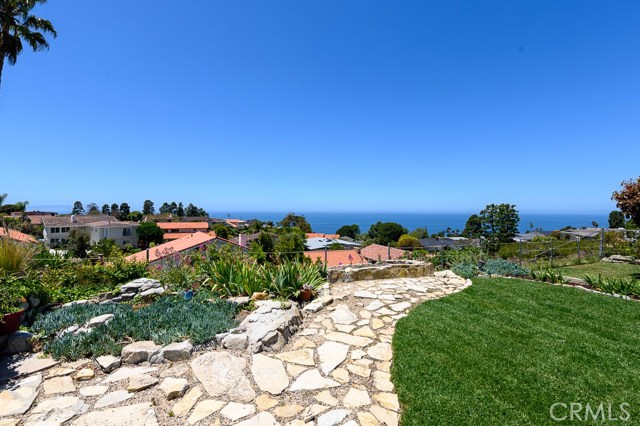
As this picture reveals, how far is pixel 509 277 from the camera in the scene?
773 cm

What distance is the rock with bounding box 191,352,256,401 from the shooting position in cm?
280

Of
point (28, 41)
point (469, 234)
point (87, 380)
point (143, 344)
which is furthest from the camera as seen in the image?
point (469, 234)

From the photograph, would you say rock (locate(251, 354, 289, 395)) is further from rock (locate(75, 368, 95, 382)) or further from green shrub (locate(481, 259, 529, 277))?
green shrub (locate(481, 259, 529, 277))

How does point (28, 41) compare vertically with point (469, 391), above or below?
above

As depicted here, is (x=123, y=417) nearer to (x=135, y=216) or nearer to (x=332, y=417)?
(x=332, y=417)

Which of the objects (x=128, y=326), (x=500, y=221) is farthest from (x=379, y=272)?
(x=500, y=221)

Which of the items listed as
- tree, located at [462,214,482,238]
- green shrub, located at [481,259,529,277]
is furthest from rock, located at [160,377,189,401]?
tree, located at [462,214,482,238]

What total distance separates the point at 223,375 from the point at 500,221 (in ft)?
151

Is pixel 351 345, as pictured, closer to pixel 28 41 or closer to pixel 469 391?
pixel 469 391

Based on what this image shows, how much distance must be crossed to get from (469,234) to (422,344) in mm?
57463

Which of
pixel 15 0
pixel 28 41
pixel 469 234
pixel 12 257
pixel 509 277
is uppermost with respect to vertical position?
pixel 15 0

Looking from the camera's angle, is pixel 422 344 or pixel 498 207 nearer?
pixel 422 344

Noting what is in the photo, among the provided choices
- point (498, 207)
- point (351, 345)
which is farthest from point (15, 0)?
point (498, 207)

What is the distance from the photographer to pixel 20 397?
9.08ft
